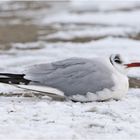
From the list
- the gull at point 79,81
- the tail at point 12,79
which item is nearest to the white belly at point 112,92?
the gull at point 79,81

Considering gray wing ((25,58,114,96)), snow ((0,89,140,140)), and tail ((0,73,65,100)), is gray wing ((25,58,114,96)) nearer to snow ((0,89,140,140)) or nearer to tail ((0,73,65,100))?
tail ((0,73,65,100))

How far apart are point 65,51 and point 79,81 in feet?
16.1

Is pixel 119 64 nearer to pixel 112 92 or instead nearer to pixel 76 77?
pixel 112 92

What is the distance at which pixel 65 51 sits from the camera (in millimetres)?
11453

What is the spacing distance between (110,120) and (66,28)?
9.62 metres

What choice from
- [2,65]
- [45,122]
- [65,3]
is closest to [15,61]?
[2,65]

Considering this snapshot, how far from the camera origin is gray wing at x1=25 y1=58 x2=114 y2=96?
21.4ft

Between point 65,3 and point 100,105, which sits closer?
point 100,105

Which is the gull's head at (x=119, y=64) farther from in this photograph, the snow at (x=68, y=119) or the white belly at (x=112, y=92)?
the snow at (x=68, y=119)

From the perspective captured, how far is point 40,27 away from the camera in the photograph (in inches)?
600

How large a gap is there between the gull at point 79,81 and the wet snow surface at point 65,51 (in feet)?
0.42

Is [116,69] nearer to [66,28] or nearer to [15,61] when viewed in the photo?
[15,61]

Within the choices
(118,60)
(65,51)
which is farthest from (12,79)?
(65,51)

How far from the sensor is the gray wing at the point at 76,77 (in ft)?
21.4
